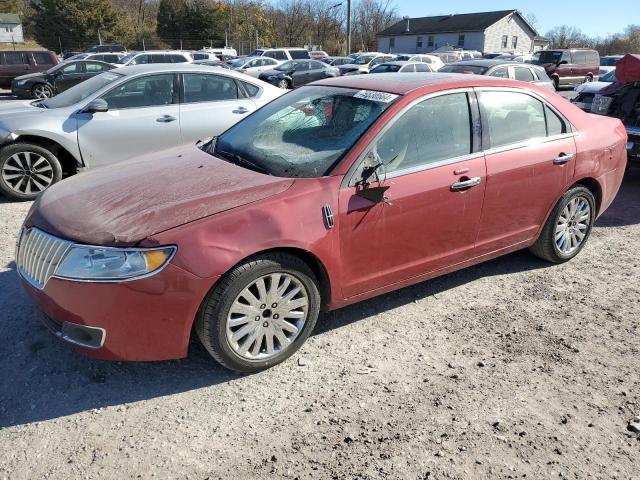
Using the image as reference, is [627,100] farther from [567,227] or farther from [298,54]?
[298,54]

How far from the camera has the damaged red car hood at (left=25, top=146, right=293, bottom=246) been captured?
107 inches

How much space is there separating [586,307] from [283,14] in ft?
238

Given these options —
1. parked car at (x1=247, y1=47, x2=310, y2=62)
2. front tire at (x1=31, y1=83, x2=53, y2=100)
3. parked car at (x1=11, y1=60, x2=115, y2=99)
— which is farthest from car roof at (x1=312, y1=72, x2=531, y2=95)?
parked car at (x1=247, y1=47, x2=310, y2=62)

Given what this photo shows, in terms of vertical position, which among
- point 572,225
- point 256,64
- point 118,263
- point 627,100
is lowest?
point 572,225

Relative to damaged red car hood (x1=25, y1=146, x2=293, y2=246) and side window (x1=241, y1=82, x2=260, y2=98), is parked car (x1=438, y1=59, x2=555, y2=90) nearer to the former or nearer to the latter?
side window (x1=241, y1=82, x2=260, y2=98)

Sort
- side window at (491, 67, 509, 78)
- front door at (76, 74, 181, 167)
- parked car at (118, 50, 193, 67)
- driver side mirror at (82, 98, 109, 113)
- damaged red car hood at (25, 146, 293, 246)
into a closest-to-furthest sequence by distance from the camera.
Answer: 1. damaged red car hood at (25, 146, 293, 246)
2. driver side mirror at (82, 98, 109, 113)
3. front door at (76, 74, 181, 167)
4. side window at (491, 67, 509, 78)
5. parked car at (118, 50, 193, 67)

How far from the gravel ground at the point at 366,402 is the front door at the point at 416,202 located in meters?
0.47

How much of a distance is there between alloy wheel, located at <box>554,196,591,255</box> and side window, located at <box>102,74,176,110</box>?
15.6 feet

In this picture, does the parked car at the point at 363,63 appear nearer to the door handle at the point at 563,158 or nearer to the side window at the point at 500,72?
the side window at the point at 500,72

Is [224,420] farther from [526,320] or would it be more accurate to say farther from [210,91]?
[210,91]

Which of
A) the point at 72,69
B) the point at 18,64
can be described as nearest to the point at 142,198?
the point at 72,69

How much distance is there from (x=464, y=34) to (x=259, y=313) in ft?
211

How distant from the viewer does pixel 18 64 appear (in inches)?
774

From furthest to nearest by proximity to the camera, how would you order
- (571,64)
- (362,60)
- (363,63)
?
1. (362,60)
2. (363,63)
3. (571,64)
